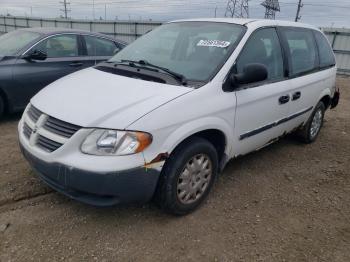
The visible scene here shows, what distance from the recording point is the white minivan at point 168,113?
2.48 metres

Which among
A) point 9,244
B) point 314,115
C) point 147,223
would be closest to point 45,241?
point 9,244

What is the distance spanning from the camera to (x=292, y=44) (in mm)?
4152

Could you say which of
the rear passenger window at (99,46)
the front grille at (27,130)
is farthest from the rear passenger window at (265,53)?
the rear passenger window at (99,46)

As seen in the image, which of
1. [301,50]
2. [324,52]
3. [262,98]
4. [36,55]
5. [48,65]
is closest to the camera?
[262,98]

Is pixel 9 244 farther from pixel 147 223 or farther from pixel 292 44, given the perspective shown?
pixel 292 44

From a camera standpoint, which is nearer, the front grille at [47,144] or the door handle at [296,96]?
the front grille at [47,144]

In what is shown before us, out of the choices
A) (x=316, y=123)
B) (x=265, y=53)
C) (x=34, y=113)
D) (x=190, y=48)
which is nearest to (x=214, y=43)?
(x=190, y=48)

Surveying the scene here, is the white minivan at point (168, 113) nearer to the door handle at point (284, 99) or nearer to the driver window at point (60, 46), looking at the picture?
the door handle at point (284, 99)

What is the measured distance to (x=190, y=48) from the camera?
3.46 meters

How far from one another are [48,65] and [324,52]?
14.2ft

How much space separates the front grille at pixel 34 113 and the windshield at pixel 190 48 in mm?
1115

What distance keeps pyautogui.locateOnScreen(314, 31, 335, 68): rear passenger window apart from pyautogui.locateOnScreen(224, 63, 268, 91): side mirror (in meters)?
2.20

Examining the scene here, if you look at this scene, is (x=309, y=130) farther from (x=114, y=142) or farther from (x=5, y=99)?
(x=5, y=99)

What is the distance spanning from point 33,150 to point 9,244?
74 centimetres
